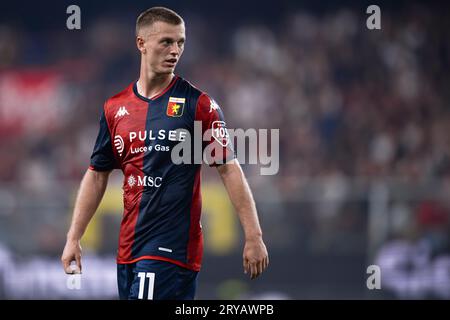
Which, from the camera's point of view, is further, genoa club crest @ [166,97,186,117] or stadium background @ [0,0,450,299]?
stadium background @ [0,0,450,299]

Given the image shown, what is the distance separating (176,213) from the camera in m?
5.98

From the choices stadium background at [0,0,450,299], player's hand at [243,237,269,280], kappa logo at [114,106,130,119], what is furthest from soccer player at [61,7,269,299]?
stadium background at [0,0,450,299]

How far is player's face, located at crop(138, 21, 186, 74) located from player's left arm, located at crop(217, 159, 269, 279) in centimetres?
77

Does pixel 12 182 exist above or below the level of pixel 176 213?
above

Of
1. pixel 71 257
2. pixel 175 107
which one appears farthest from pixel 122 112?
pixel 71 257

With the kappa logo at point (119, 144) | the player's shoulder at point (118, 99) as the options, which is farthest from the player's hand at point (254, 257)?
the player's shoulder at point (118, 99)

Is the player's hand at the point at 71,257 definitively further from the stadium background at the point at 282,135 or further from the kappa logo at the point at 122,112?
the stadium background at the point at 282,135

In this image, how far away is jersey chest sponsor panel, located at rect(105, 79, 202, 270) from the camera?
5.98 metres

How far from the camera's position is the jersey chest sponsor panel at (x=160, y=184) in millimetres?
5977

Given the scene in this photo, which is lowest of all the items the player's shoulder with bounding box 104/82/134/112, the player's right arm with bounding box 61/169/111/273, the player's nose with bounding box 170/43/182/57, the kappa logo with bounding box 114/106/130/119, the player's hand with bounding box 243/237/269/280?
the player's hand with bounding box 243/237/269/280

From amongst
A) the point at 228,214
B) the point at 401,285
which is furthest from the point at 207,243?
the point at 401,285

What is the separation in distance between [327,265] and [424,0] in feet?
22.6

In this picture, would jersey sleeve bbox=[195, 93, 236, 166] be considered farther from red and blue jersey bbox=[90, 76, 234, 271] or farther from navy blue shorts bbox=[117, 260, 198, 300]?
navy blue shorts bbox=[117, 260, 198, 300]
